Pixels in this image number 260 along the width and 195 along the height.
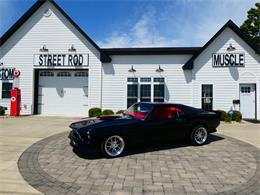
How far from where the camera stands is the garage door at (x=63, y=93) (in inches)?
582

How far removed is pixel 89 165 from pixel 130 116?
77.4 inches

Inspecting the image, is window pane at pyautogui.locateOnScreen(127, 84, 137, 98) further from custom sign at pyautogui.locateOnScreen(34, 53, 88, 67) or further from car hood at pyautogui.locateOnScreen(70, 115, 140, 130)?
car hood at pyautogui.locateOnScreen(70, 115, 140, 130)

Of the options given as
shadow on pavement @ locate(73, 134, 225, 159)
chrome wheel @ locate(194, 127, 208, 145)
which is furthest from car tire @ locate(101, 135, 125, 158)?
chrome wheel @ locate(194, 127, 208, 145)

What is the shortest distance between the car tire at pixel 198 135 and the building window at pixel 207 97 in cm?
701

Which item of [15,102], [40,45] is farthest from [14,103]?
[40,45]

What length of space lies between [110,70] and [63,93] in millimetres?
3514

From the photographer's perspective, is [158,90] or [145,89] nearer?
[158,90]

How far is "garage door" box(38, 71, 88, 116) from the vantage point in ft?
48.5

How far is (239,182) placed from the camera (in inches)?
171

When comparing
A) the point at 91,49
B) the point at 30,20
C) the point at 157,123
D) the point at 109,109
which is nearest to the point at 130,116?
the point at 157,123

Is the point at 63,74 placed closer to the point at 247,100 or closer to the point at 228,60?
the point at 228,60

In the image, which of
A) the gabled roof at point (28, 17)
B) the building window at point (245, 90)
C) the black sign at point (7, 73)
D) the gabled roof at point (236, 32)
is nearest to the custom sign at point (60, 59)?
the gabled roof at point (28, 17)

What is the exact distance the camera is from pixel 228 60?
44.9 feet

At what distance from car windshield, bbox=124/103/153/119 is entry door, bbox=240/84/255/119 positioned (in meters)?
9.30
